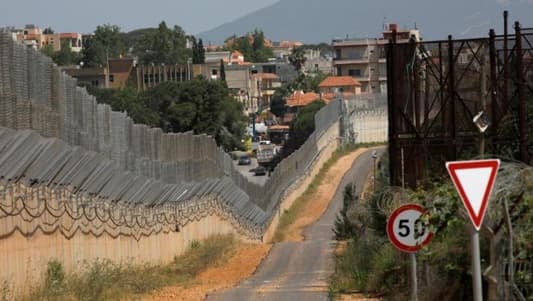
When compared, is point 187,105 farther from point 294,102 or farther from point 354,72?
point 294,102

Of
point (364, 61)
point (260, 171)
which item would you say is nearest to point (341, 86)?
point (364, 61)

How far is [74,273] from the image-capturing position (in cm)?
2630

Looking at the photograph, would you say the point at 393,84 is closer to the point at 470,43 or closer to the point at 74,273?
the point at 470,43

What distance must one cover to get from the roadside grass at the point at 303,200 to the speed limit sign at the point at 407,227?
47.6m

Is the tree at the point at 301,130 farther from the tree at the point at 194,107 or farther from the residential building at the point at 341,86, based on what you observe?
the residential building at the point at 341,86

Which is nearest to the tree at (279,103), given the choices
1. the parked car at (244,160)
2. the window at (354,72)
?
the window at (354,72)

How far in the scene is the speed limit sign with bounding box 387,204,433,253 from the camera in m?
16.4

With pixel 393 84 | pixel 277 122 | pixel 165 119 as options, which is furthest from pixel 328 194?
pixel 277 122

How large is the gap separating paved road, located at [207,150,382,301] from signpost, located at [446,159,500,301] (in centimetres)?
1339

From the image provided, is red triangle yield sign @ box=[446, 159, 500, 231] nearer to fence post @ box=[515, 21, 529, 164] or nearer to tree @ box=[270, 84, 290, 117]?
fence post @ box=[515, 21, 529, 164]

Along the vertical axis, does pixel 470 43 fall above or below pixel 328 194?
above

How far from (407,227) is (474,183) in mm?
5484

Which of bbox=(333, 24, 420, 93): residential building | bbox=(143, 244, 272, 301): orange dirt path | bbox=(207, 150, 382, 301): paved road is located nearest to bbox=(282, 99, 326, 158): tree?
bbox=(333, 24, 420, 93): residential building

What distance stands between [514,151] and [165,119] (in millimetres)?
93858
